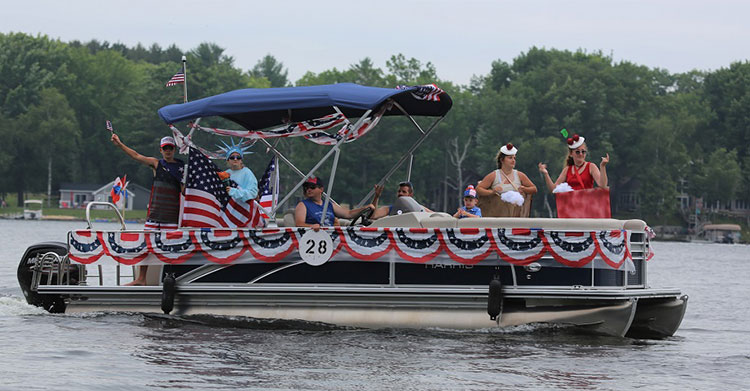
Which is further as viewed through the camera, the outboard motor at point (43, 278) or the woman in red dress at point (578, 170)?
the outboard motor at point (43, 278)

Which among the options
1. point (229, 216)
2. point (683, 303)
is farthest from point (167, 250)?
point (683, 303)

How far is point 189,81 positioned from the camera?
3701 inches

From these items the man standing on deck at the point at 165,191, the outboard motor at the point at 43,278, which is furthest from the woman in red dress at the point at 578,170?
the outboard motor at the point at 43,278

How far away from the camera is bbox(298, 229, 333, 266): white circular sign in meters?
13.0

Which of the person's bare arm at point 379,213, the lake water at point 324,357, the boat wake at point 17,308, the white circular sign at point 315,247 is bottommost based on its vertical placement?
the lake water at point 324,357

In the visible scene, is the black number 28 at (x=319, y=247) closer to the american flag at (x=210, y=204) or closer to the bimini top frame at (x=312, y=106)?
the bimini top frame at (x=312, y=106)

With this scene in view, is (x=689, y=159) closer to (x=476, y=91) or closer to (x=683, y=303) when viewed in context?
(x=476, y=91)

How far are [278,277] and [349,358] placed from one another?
78.9 inches

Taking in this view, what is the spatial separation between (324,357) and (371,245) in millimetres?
1671

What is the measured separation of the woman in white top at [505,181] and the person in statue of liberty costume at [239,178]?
272cm

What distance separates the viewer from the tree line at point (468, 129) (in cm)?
9119

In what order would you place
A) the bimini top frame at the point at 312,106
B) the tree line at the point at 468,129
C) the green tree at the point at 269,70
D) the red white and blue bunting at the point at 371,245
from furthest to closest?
1. the green tree at the point at 269,70
2. the tree line at the point at 468,129
3. the bimini top frame at the point at 312,106
4. the red white and blue bunting at the point at 371,245

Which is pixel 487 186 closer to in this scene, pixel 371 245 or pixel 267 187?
pixel 371 245

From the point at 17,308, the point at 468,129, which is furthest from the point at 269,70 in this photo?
the point at 17,308
